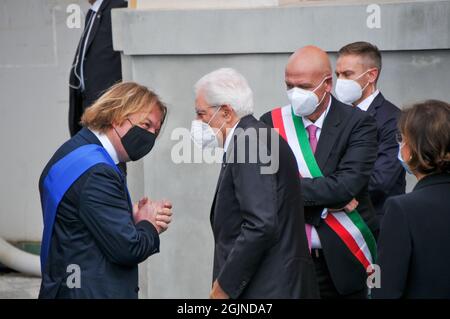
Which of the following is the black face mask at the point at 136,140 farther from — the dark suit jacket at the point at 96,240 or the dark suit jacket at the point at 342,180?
the dark suit jacket at the point at 342,180

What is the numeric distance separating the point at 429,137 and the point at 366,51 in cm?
Answer: 217

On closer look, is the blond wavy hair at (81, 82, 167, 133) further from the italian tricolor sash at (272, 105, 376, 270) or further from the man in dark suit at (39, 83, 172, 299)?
the italian tricolor sash at (272, 105, 376, 270)

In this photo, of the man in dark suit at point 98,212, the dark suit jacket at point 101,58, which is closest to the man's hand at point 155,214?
the man in dark suit at point 98,212

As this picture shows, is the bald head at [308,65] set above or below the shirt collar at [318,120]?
above

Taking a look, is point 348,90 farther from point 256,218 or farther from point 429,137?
point 429,137

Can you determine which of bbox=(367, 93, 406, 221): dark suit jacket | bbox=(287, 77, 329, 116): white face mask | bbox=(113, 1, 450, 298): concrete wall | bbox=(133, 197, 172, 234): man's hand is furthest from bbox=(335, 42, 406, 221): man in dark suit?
bbox=(133, 197, 172, 234): man's hand

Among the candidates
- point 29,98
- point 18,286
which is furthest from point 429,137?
point 29,98

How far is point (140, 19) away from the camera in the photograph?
654cm

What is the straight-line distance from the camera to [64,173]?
4.27 meters

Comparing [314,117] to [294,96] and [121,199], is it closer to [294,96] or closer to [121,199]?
[294,96]

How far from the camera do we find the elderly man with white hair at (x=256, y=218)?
4180mm

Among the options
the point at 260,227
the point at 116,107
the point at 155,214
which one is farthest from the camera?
the point at 155,214

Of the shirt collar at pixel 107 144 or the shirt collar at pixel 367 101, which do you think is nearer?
the shirt collar at pixel 107 144
